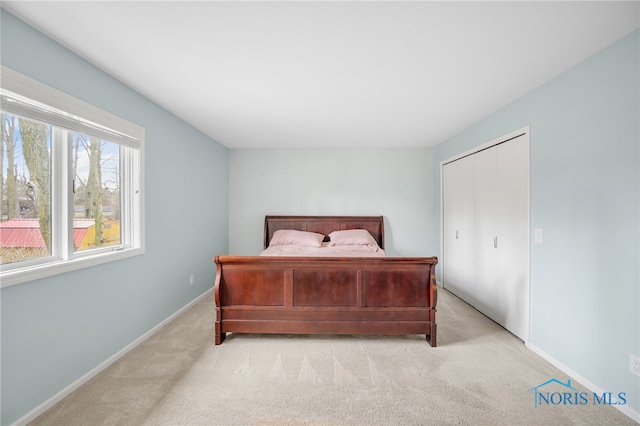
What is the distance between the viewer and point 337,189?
427 centimetres

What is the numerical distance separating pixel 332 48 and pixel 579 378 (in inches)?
110

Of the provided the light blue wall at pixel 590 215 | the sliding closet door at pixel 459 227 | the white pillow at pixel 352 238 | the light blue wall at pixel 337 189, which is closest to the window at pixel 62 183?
the light blue wall at pixel 337 189

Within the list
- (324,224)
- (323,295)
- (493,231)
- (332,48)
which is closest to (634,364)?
(493,231)

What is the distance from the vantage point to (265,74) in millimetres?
1934

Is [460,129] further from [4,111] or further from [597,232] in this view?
[4,111]

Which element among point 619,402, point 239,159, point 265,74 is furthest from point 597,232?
point 239,159

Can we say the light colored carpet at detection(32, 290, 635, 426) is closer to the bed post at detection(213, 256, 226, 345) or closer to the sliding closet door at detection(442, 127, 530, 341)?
the bed post at detection(213, 256, 226, 345)

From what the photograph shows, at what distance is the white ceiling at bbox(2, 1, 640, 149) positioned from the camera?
1325 millimetres

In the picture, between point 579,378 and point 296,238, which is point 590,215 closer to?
point 579,378

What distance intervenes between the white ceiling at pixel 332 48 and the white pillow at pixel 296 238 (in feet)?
6.24

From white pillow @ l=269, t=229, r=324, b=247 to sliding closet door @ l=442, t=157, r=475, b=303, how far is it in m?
1.90

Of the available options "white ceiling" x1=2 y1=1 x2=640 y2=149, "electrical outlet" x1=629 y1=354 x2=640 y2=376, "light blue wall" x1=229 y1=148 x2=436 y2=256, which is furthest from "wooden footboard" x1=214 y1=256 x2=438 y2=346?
"light blue wall" x1=229 y1=148 x2=436 y2=256

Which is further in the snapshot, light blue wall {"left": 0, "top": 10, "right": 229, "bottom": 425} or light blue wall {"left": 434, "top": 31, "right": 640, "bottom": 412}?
light blue wall {"left": 434, "top": 31, "right": 640, "bottom": 412}

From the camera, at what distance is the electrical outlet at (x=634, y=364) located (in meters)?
1.46
